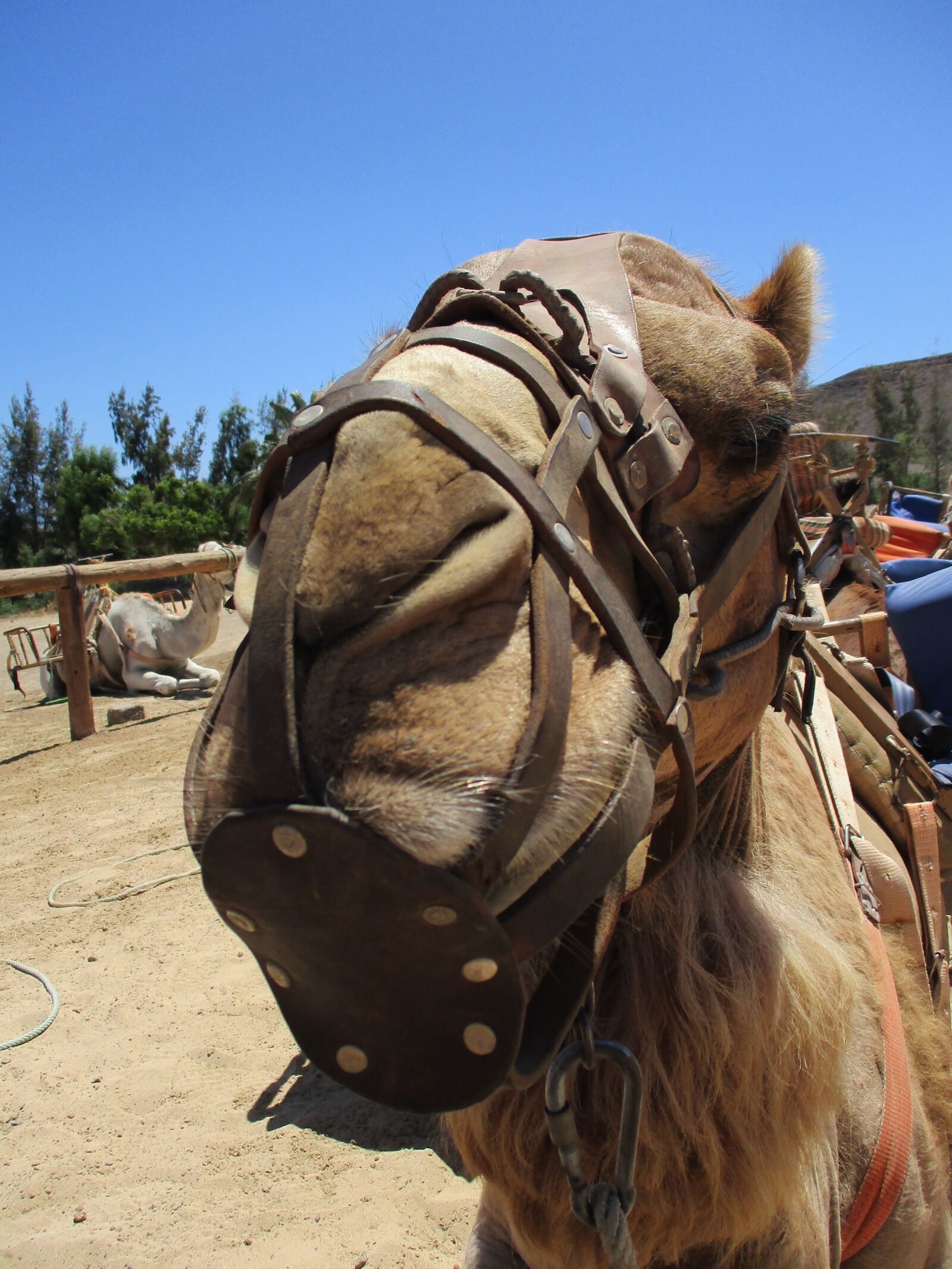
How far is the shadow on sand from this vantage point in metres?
3.17

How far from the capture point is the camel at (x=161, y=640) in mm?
10828

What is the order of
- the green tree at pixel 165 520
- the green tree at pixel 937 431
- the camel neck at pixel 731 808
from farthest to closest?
1. the green tree at pixel 937 431
2. the green tree at pixel 165 520
3. the camel neck at pixel 731 808

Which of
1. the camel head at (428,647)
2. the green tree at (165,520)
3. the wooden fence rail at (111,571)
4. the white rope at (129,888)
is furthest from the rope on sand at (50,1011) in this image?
the green tree at (165,520)

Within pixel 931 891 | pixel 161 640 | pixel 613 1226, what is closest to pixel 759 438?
pixel 613 1226

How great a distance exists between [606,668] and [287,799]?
15.9 inches

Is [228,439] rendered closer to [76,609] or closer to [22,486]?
[22,486]

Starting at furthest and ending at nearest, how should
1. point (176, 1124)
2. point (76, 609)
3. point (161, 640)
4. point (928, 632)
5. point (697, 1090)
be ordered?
point (161, 640) → point (76, 609) → point (176, 1124) → point (928, 632) → point (697, 1090)

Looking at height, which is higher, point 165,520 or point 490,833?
point 490,833

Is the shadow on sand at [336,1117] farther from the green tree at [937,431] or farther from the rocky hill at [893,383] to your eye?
the rocky hill at [893,383]

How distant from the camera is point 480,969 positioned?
908 millimetres

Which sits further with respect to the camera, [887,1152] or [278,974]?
[887,1152]

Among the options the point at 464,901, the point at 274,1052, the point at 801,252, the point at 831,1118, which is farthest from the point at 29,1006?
the point at 801,252

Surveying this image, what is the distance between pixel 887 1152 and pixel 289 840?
150 centimetres

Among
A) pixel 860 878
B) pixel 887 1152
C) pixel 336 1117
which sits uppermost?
pixel 860 878
